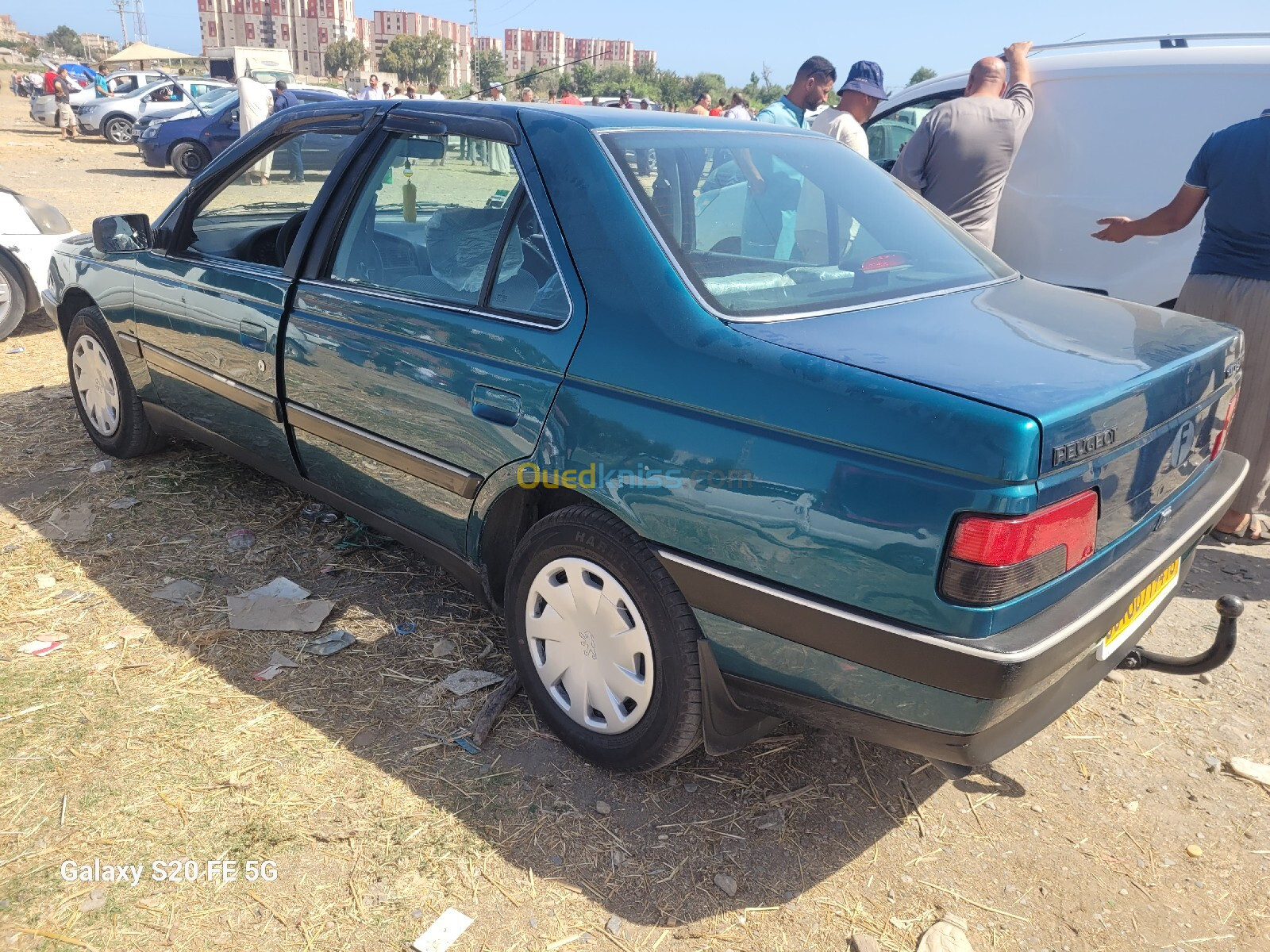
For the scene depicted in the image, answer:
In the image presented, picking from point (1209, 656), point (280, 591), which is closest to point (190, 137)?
point (280, 591)

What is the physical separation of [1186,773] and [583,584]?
188 cm

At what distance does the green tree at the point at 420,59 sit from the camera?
8994 centimetres

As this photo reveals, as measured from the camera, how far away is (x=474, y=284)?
2707mm

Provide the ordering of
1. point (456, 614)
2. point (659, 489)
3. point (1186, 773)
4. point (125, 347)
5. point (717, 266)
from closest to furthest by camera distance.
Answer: point (659, 489), point (717, 266), point (1186, 773), point (456, 614), point (125, 347)

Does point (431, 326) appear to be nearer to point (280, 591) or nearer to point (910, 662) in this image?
point (280, 591)

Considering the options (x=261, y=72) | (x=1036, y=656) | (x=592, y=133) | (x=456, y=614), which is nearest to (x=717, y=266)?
(x=592, y=133)

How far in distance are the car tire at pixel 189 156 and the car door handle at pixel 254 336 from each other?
55.3 feet

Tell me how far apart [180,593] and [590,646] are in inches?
74.5

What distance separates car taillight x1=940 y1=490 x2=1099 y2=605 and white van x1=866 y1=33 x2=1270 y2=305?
368cm

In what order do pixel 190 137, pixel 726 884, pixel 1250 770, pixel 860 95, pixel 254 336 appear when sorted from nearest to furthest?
pixel 726 884, pixel 1250 770, pixel 254 336, pixel 860 95, pixel 190 137

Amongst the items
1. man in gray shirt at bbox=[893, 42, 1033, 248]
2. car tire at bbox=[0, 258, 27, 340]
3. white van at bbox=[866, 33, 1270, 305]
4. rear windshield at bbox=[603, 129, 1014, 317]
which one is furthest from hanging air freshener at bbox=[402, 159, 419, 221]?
car tire at bbox=[0, 258, 27, 340]

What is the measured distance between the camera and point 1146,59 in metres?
4.78

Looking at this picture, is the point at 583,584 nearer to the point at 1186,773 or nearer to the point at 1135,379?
the point at 1135,379

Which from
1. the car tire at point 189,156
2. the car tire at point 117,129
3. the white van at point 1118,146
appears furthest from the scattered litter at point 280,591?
the car tire at point 117,129
